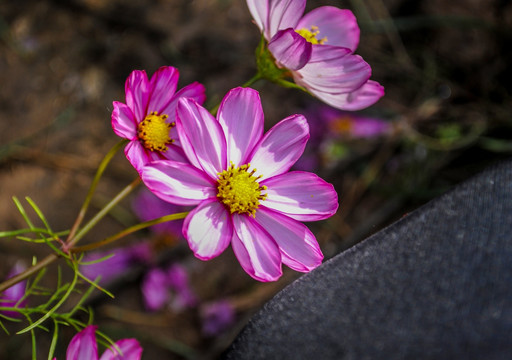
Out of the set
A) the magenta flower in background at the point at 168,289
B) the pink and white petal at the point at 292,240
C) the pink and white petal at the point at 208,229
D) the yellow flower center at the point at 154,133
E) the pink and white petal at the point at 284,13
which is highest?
the pink and white petal at the point at 284,13

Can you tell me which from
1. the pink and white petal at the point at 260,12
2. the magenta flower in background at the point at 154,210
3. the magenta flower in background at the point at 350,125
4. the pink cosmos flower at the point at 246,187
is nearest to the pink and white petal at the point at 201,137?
the pink cosmos flower at the point at 246,187

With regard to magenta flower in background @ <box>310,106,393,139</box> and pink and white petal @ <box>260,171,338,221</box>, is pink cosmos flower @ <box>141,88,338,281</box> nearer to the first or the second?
pink and white petal @ <box>260,171,338,221</box>

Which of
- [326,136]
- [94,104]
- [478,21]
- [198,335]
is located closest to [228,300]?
[198,335]

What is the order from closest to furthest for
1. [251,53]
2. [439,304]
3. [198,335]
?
[439,304]
[198,335]
[251,53]

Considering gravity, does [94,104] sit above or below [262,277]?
below

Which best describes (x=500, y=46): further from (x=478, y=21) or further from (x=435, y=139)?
(x=435, y=139)

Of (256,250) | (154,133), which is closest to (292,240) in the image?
(256,250)

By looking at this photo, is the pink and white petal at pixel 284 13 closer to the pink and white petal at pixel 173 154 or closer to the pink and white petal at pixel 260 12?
the pink and white petal at pixel 260 12
